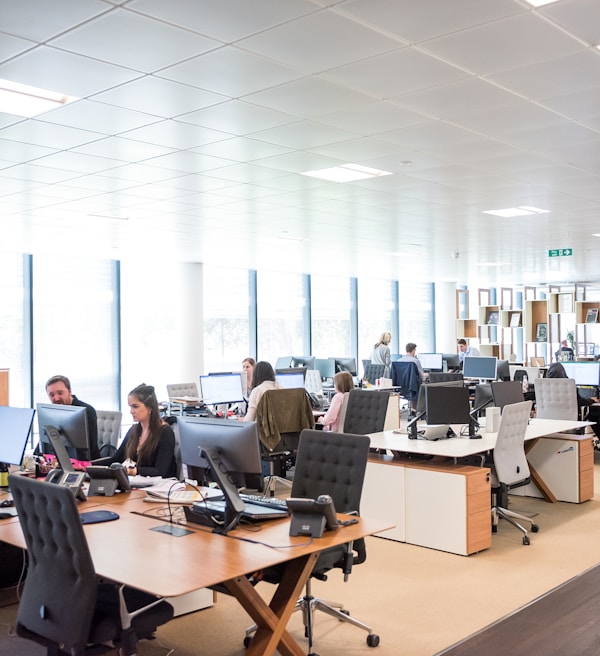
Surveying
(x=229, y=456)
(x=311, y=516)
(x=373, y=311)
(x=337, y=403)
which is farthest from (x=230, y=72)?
(x=373, y=311)

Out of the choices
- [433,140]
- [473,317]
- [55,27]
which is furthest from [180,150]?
[473,317]

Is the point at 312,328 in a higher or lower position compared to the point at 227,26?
lower

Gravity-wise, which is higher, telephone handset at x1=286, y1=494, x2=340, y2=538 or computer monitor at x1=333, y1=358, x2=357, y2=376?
computer monitor at x1=333, y1=358, x2=357, y2=376

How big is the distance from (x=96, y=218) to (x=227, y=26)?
18.9 ft

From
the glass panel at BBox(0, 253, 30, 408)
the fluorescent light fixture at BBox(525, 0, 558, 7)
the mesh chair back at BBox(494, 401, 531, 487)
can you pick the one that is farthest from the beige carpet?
the glass panel at BBox(0, 253, 30, 408)

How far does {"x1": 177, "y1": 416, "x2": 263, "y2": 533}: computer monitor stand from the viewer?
3.52m

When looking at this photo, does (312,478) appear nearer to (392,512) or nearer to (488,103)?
(392,512)

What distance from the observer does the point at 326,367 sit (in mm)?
13336

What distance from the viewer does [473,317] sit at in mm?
21984

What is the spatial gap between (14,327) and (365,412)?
23.0ft

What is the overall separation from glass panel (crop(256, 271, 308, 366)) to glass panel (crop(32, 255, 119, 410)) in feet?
11.5

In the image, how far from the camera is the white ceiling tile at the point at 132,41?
3.43 m

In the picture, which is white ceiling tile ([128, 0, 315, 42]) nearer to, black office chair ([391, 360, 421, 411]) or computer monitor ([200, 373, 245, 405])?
computer monitor ([200, 373, 245, 405])

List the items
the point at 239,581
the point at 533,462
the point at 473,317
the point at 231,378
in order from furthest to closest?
the point at 473,317 < the point at 231,378 < the point at 533,462 < the point at 239,581
